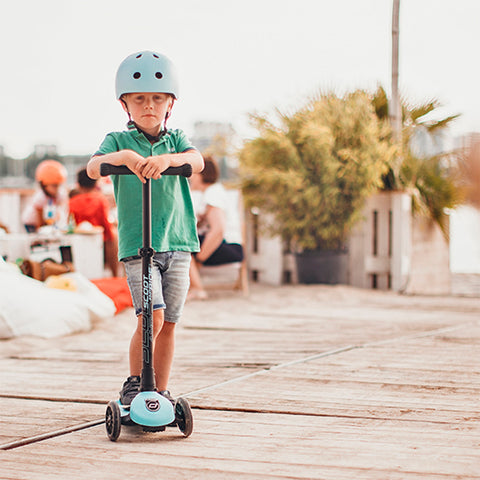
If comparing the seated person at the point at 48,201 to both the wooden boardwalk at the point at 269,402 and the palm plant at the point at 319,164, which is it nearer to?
the palm plant at the point at 319,164

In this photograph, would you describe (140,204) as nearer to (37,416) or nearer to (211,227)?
(37,416)

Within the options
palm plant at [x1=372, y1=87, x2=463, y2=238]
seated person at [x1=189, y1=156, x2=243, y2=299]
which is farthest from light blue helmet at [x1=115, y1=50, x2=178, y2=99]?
palm plant at [x1=372, y1=87, x2=463, y2=238]

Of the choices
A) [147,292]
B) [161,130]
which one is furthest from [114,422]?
[161,130]

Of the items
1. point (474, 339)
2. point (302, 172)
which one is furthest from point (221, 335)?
point (302, 172)

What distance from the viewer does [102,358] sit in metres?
3.63

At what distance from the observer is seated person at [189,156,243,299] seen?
20.1ft

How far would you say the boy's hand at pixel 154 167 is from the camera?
212 cm

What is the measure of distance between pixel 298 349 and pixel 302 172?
10.5ft

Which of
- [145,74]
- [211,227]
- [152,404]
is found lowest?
[152,404]

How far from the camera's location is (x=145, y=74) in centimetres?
226

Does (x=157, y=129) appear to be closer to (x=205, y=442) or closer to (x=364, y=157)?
(x=205, y=442)

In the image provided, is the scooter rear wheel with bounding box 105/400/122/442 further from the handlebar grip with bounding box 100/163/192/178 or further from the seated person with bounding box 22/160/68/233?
the seated person with bounding box 22/160/68/233

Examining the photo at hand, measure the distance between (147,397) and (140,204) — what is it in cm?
60

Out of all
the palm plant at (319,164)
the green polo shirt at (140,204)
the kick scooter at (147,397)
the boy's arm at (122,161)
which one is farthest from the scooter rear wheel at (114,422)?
the palm plant at (319,164)
